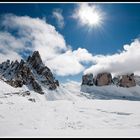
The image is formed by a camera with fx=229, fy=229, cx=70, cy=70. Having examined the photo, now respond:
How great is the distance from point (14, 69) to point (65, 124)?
18187cm

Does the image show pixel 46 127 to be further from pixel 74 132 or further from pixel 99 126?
pixel 99 126

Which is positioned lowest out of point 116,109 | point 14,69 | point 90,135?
point 90,135

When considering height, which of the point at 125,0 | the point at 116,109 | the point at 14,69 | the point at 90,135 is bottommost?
the point at 90,135

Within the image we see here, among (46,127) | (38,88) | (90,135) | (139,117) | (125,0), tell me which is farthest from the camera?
(38,88)

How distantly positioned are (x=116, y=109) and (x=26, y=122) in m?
11.1

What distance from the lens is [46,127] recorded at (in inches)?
671

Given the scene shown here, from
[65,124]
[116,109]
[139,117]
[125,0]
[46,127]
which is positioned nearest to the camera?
[125,0]

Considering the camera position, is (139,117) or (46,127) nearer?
(46,127)

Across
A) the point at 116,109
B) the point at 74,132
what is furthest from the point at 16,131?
the point at 116,109

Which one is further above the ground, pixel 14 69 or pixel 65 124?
pixel 14 69

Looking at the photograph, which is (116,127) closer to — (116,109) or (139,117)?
(139,117)

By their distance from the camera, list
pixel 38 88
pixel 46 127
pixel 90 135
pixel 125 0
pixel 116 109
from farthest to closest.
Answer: pixel 38 88 → pixel 116 109 → pixel 46 127 → pixel 90 135 → pixel 125 0

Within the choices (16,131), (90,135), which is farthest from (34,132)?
(90,135)

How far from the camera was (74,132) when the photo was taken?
15.6 metres
